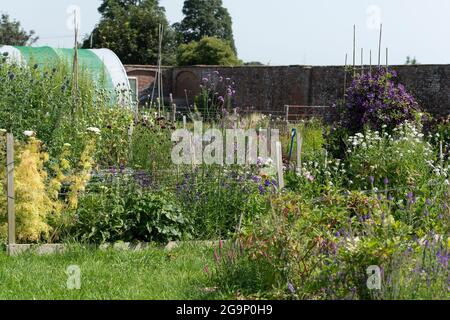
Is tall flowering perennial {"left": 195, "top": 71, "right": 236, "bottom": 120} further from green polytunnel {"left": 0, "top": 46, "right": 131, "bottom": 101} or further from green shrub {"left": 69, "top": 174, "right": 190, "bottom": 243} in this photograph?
green shrub {"left": 69, "top": 174, "right": 190, "bottom": 243}

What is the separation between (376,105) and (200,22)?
44.9 metres

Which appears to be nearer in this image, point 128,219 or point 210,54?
point 128,219

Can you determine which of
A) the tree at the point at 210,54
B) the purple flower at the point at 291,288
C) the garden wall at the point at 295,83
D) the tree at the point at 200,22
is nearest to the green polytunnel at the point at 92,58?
the garden wall at the point at 295,83

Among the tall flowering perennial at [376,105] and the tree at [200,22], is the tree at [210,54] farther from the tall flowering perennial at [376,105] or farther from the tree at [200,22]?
the tall flowering perennial at [376,105]

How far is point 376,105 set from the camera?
31.8 feet

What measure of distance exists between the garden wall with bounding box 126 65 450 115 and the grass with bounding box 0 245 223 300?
1585 cm

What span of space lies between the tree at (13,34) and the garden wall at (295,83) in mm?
6460

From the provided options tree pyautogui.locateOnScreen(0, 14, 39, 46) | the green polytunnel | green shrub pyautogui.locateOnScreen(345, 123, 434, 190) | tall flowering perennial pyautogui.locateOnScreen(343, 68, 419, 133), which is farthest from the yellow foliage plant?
tree pyautogui.locateOnScreen(0, 14, 39, 46)

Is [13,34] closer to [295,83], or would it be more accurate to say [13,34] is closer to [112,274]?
[295,83]

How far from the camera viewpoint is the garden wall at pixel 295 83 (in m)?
20.1

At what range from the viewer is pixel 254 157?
8000 millimetres

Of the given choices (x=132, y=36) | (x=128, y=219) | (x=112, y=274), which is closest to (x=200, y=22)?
(x=132, y=36)
